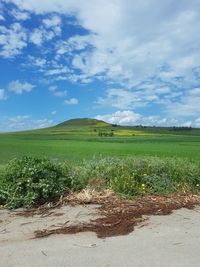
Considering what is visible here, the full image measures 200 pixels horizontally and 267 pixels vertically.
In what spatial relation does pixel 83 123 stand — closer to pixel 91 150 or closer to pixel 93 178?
pixel 91 150

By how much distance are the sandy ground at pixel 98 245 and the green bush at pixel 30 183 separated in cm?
59

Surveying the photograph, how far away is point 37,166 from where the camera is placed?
6906mm

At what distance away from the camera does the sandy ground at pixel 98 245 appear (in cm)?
411

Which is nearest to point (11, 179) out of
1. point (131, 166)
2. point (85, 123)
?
point (131, 166)

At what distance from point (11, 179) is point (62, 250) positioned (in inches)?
105

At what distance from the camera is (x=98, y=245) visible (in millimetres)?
4602

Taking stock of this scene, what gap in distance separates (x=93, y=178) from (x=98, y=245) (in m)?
2.91

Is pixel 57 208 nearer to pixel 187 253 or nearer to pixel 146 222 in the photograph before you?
pixel 146 222

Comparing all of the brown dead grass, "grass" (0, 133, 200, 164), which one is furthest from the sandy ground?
"grass" (0, 133, 200, 164)

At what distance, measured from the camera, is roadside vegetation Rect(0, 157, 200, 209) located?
655cm

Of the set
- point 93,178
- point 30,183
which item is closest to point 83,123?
point 93,178

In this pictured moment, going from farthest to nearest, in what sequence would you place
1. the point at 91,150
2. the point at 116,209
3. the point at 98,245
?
the point at 91,150, the point at 116,209, the point at 98,245

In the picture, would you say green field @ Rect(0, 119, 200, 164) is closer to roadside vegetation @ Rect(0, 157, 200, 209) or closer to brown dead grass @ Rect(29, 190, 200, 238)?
roadside vegetation @ Rect(0, 157, 200, 209)

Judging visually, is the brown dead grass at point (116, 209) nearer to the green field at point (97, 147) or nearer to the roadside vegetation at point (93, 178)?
the roadside vegetation at point (93, 178)
